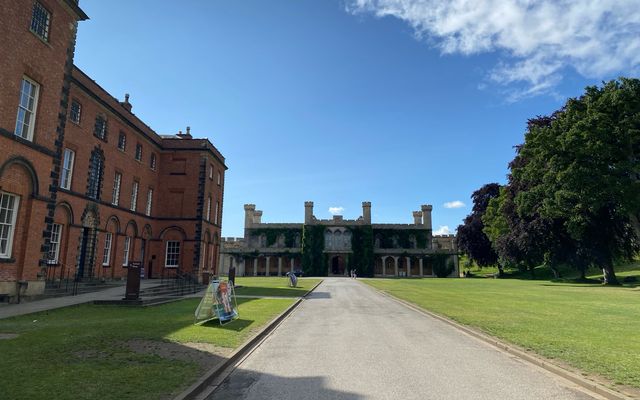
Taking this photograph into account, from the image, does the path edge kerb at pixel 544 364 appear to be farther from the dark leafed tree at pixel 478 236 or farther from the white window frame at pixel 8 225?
the dark leafed tree at pixel 478 236

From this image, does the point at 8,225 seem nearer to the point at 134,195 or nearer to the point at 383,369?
the point at 134,195

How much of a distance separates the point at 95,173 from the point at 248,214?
179 feet

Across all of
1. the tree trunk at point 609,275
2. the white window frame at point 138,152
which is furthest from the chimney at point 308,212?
the white window frame at point 138,152

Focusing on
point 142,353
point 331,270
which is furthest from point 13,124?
point 331,270

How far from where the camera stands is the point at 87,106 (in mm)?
23312

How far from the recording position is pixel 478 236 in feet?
217

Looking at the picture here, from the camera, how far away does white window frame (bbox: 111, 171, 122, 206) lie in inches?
1037

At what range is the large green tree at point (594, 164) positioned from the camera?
32.2 meters

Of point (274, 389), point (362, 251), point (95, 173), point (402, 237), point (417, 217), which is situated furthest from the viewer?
point (417, 217)

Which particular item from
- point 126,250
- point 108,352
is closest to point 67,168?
point 126,250

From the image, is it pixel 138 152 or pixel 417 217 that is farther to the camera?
pixel 417 217

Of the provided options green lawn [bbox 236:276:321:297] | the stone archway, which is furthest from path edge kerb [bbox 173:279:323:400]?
the stone archway

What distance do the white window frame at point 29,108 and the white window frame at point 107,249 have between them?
428 inches

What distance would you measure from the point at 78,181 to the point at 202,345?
18.2m
